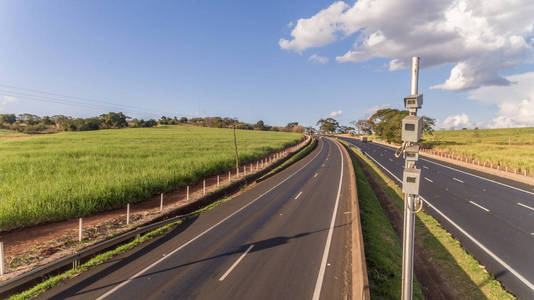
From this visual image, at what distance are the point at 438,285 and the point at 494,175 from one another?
28486 mm

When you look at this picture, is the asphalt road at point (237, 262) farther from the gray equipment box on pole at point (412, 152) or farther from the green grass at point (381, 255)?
the gray equipment box on pole at point (412, 152)

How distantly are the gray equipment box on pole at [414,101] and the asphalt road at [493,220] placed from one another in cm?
843

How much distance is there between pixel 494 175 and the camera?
94.3 feet

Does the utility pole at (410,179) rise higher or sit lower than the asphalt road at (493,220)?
higher

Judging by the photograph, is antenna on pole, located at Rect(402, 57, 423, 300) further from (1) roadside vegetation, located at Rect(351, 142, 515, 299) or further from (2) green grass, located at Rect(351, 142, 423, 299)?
(1) roadside vegetation, located at Rect(351, 142, 515, 299)

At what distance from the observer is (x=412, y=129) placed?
17.1 ft

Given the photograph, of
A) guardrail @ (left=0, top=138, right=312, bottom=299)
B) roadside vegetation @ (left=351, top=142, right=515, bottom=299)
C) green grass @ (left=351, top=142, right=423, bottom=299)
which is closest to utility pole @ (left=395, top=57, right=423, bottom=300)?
green grass @ (left=351, top=142, right=423, bottom=299)

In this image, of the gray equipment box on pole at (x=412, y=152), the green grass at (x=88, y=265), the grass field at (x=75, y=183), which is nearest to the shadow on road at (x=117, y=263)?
the green grass at (x=88, y=265)

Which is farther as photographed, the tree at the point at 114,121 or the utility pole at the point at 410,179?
the tree at the point at 114,121

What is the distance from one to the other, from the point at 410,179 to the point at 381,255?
22.9 feet

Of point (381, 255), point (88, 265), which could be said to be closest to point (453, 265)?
point (381, 255)

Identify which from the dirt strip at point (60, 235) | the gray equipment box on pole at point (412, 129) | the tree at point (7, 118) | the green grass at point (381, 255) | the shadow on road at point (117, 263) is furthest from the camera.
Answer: the tree at point (7, 118)

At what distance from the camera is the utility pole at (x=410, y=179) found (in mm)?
5156

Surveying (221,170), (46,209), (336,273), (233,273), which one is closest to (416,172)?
(336,273)
